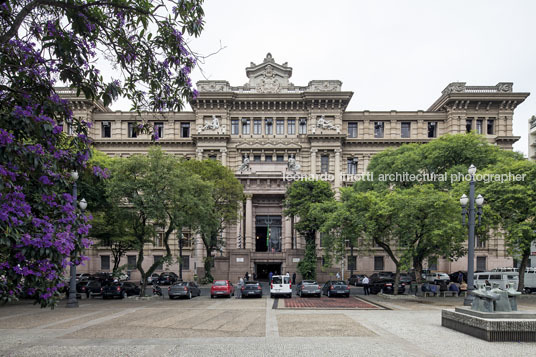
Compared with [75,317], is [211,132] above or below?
above

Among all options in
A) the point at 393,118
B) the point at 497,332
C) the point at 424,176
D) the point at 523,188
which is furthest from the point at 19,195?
the point at 393,118

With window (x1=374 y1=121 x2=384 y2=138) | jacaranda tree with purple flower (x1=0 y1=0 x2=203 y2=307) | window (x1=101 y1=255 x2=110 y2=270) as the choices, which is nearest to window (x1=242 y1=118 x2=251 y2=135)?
window (x1=374 y1=121 x2=384 y2=138)

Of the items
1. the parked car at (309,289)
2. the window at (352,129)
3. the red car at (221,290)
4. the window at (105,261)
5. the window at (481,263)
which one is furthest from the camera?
the window at (352,129)

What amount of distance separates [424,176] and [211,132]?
25.3 metres

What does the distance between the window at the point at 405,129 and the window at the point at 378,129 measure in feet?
8.14

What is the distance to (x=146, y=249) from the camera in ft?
167

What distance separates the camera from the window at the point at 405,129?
52375mm

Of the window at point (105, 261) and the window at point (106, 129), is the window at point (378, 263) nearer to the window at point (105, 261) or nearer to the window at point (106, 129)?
the window at point (105, 261)

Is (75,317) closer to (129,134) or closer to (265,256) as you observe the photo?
(265,256)

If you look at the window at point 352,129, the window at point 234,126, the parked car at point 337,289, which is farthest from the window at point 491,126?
the parked car at point 337,289

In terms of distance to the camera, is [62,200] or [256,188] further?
[256,188]

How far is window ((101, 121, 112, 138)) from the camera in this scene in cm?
5266

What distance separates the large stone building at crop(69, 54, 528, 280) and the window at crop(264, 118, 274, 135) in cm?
12

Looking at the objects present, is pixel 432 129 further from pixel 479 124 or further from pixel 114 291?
pixel 114 291
